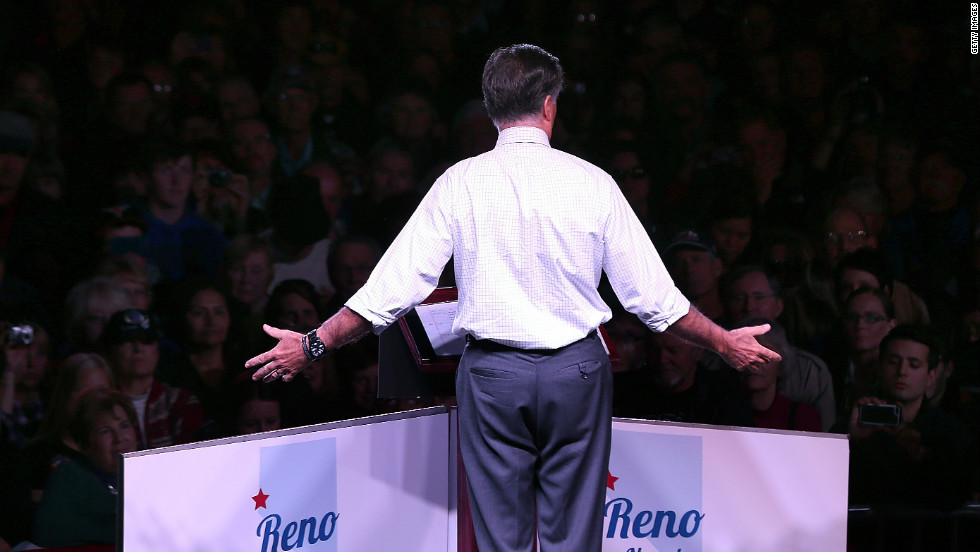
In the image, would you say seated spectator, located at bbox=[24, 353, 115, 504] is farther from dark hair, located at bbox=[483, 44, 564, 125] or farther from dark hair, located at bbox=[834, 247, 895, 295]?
dark hair, located at bbox=[834, 247, 895, 295]

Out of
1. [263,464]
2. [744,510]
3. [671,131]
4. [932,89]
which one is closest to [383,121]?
[671,131]

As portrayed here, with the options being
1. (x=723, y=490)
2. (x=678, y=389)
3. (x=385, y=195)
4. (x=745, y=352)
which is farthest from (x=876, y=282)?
(x=385, y=195)

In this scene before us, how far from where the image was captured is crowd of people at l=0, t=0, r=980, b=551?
2.72 metres

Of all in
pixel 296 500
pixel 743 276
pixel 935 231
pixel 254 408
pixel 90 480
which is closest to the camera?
pixel 296 500

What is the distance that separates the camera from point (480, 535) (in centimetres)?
155

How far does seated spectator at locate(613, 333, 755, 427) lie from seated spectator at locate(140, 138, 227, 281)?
5.24 ft

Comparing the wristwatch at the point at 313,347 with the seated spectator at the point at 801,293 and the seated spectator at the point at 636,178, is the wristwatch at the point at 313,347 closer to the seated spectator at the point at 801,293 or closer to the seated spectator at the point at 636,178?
the seated spectator at the point at 636,178

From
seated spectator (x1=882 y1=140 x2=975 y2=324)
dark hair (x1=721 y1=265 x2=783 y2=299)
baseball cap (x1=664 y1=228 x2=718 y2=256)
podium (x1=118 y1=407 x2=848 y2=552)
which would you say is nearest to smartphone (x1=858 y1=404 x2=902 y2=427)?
seated spectator (x1=882 y1=140 x2=975 y2=324)

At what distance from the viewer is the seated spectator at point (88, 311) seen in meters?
2.72

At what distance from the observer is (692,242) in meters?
3.12

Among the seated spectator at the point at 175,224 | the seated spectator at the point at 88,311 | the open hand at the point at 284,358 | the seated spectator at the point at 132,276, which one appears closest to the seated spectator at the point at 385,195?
the seated spectator at the point at 175,224

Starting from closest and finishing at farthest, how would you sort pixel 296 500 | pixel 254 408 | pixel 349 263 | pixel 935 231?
pixel 296 500 → pixel 254 408 → pixel 349 263 → pixel 935 231

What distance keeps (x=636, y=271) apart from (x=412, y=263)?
426mm

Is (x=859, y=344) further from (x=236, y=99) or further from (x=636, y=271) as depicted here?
(x=236, y=99)
